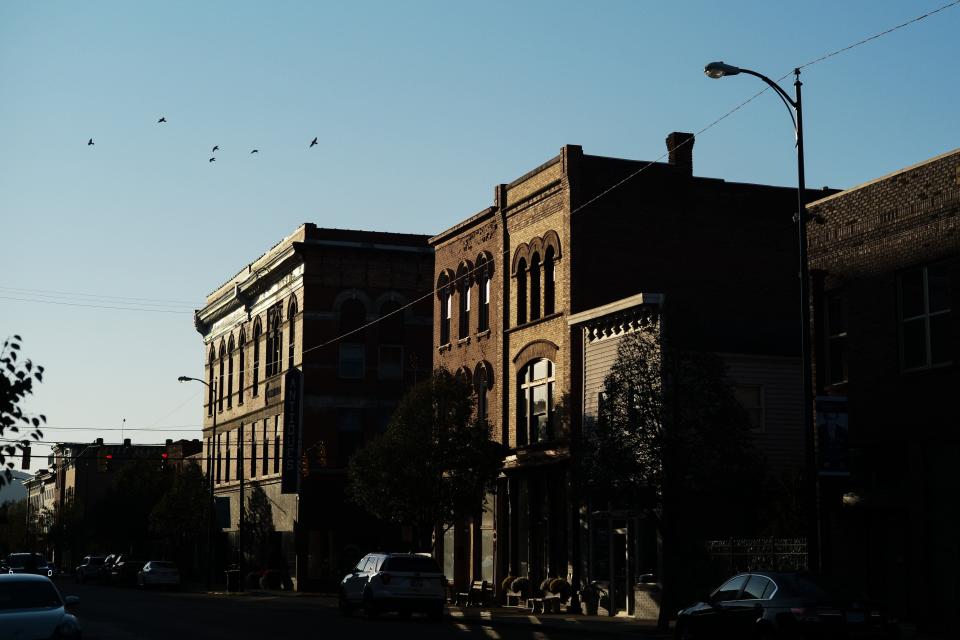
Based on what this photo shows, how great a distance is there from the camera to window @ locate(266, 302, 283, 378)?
67.1 metres

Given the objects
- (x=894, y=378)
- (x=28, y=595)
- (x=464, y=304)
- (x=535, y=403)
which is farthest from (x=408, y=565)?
(x=28, y=595)

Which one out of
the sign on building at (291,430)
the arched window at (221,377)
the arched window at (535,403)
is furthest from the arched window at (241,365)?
the arched window at (535,403)

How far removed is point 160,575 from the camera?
218 feet

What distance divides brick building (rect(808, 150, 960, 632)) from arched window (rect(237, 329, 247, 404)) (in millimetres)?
47111

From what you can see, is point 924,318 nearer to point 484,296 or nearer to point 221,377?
point 484,296

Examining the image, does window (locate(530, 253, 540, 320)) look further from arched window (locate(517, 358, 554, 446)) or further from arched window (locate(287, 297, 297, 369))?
arched window (locate(287, 297, 297, 369))

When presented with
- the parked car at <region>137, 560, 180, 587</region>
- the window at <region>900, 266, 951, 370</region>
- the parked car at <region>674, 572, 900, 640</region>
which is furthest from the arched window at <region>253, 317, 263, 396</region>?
the parked car at <region>674, 572, 900, 640</region>

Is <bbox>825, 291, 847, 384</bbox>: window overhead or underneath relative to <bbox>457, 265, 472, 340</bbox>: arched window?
underneath

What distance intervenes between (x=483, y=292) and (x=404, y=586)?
52.3ft

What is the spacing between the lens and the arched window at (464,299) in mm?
50125

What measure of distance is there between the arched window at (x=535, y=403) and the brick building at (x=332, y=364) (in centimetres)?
1631

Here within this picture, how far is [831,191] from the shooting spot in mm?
47625

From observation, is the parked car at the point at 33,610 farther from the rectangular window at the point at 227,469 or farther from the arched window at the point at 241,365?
the rectangular window at the point at 227,469

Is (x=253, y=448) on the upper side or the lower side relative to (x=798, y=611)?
upper
